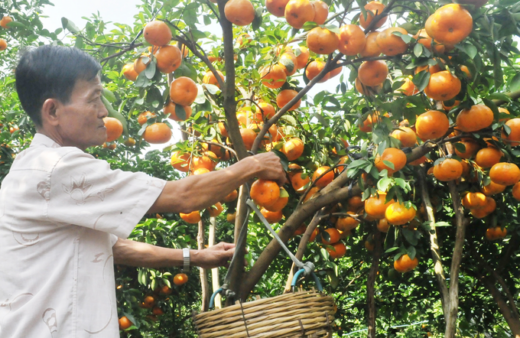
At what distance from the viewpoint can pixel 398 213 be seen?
2402mm

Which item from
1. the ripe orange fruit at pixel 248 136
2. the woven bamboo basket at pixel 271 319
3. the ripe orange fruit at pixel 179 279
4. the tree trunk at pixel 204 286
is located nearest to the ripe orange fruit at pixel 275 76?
the ripe orange fruit at pixel 248 136

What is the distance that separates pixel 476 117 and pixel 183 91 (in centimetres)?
133

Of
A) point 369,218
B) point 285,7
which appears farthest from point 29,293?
point 369,218

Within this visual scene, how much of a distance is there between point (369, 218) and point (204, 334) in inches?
55.6

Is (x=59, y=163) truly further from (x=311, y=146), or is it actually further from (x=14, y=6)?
(x=14, y=6)

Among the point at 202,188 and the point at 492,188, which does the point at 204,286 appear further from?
the point at 492,188

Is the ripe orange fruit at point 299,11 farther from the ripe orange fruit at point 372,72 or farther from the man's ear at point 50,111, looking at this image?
the man's ear at point 50,111

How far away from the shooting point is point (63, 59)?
139 centimetres

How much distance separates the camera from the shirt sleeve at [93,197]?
3.96 ft

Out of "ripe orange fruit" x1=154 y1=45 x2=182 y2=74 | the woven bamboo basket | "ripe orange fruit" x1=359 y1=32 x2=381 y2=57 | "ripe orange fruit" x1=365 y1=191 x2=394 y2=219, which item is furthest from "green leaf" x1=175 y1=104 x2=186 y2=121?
"ripe orange fruit" x1=365 y1=191 x2=394 y2=219

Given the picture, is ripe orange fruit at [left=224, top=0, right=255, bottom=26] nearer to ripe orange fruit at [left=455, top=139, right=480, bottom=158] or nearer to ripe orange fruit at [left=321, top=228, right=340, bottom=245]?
ripe orange fruit at [left=321, top=228, right=340, bottom=245]

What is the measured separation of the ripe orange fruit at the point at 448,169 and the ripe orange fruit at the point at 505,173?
198mm

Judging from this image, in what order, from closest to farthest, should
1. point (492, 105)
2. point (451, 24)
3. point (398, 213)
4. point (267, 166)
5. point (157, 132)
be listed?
point (267, 166) → point (451, 24) → point (492, 105) → point (157, 132) → point (398, 213)

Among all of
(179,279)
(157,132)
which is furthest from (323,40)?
(179,279)
